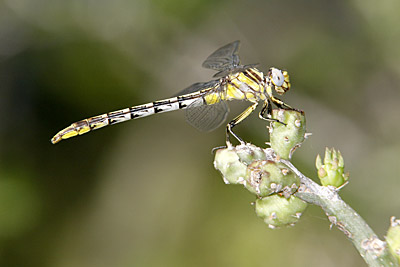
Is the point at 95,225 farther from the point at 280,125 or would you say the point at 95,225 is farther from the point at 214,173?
the point at 280,125

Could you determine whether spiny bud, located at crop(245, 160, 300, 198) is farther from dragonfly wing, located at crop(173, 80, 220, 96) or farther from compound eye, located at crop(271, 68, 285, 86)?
dragonfly wing, located at crop(173, 80, 220, 96)

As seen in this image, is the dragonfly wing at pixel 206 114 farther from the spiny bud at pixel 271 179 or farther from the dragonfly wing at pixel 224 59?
the spiny bud at pixel 271 179

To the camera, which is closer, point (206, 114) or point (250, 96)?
point (250, 96)

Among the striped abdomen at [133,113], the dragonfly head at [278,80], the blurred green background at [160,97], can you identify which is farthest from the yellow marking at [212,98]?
the blurred green background at [160,97]

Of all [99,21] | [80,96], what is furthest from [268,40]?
[80,96]

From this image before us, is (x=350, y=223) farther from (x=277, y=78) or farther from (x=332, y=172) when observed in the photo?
(x=277, y=78)

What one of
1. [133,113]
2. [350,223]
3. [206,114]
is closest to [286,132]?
[350,223]
